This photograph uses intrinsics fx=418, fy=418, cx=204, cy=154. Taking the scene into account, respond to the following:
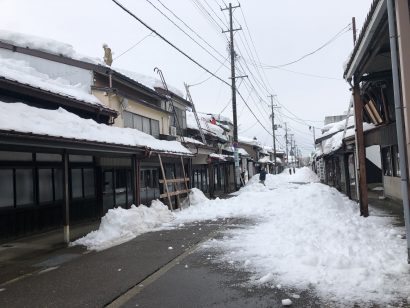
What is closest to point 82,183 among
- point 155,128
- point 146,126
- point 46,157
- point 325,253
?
point 46,157

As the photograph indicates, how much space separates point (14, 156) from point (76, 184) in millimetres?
3341

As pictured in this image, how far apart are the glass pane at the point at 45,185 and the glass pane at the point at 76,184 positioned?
1.07m

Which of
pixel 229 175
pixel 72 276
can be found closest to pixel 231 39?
pixel 229 175

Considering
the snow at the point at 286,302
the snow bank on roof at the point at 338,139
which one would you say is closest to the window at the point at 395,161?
the snow bank on roof at the point at 338,139

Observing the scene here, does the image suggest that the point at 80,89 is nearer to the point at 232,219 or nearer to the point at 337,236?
the point at 232,219

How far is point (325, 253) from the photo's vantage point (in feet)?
24.4

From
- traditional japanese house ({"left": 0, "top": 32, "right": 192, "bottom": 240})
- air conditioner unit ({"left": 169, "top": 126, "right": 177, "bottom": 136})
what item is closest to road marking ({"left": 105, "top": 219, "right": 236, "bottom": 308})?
traditional japanese house ({"left": 0, "top": 32, "right": 192, "bottom": 240})

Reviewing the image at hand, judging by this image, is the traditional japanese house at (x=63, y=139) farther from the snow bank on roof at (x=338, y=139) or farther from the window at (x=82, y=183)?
the snow bank on roof at (x=338, y=139)

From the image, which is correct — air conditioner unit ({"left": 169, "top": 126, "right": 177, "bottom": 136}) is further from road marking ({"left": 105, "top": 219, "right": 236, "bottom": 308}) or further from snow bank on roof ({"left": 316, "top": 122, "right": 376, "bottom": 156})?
road marking ({"left": 105, "top": 219, "right": 236, "bottom": 308})

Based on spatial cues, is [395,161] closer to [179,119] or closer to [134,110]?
[134,110]

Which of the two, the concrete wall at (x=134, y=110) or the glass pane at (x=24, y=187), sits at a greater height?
the concrete wall at (x=134, y=110)

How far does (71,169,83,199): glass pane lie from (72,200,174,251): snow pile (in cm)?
257

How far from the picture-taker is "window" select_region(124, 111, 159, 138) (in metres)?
19.9

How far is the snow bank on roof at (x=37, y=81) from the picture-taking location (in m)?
12.6
